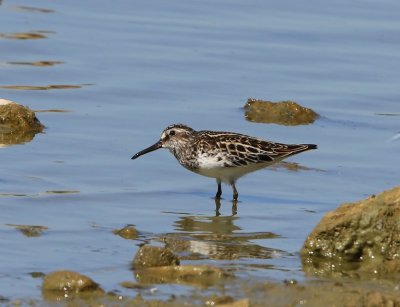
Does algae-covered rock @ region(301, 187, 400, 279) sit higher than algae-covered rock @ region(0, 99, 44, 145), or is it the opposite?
algae-covered rock @ region(0, 99, 44, 145)

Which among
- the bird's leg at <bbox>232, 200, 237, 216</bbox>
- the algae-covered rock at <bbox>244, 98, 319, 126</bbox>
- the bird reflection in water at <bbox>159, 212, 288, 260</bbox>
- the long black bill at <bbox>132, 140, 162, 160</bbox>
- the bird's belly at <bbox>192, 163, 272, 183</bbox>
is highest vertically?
the algae-covered rock at <bbox>244, 98, 319, 126</bbox>

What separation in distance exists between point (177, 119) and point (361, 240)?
6105 mm

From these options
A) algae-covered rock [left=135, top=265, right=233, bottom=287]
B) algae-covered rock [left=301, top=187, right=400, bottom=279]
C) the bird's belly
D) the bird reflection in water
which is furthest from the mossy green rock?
the bird's belly

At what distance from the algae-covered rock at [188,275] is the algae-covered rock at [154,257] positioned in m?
0.14

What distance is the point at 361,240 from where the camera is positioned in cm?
929

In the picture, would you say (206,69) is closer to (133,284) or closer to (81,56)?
(81,56)

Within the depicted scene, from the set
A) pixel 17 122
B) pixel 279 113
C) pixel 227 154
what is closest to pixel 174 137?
pixel 227 154

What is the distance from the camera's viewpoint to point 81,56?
57.6 ft

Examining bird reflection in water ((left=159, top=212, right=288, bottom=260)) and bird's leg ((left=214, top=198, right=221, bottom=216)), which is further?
bird's leg ((left=214, top=198, right=221, bottom=216))

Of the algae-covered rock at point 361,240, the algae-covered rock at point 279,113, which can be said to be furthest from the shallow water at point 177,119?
the algae-covered rock at point 361,240

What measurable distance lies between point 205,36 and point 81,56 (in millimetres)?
2207

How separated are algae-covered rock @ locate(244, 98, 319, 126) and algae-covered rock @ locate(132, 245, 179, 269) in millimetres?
6459

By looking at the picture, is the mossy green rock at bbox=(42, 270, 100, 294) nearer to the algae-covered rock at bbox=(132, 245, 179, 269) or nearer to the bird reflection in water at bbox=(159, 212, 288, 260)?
the algae-covered rock at bbox=(132, 245, 179, 269)

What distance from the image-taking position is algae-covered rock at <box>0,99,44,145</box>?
14.3 m
